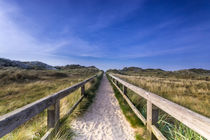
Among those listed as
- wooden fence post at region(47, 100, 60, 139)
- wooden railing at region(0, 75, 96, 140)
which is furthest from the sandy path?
wooden railing at region(0, 75, 96, 140)

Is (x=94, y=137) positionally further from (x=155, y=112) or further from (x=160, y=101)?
(x=160, y=101)

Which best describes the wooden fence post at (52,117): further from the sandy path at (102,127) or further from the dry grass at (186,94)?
the dry grass at (186,94)

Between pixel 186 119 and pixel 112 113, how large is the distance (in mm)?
3076

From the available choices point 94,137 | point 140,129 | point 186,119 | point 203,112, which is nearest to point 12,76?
point 94,137

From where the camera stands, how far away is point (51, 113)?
223cm

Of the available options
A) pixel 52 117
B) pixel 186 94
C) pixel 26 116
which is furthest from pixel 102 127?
pixel 186 94

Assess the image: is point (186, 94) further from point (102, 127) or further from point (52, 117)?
point (52, 117)

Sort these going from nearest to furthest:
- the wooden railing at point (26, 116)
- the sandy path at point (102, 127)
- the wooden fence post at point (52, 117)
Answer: the wooden railing at point (26, 116)
the wooden fence post at point (52, 117)
the sandy path at point (102, 127)

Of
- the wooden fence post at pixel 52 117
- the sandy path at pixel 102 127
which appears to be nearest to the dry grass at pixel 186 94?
the sandy path at pixel 102 127

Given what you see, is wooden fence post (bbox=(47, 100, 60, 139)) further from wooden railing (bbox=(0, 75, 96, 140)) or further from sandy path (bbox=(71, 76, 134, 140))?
sandy path (bbox=(71, 76, 134, 140))

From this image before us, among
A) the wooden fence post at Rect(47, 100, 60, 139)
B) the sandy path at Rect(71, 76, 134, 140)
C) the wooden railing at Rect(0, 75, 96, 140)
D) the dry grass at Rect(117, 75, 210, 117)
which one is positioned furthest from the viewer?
the dry grass at Rect(117, 75, 210, 117)

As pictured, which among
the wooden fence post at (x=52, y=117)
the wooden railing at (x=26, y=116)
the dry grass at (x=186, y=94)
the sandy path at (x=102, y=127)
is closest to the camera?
the wooden railing at (x=26, y=116)

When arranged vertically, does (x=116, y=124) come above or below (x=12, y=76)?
below

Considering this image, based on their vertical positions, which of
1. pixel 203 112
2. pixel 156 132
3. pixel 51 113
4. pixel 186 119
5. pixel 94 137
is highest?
pixel 186 119
